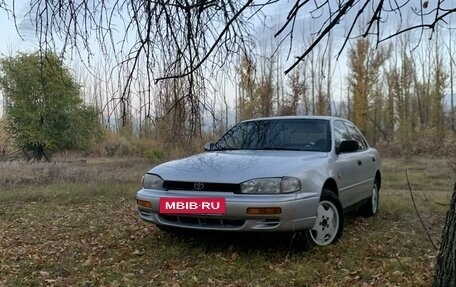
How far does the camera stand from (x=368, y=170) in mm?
5934

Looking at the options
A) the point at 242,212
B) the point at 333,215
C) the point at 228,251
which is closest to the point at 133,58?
the point at 242,212

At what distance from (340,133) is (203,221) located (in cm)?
231

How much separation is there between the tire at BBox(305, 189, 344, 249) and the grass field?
11 cm

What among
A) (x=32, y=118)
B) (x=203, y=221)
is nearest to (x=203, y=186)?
(x=203, y=221)

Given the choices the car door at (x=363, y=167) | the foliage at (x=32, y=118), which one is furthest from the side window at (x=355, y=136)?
the foliage at (x=32, y=118)

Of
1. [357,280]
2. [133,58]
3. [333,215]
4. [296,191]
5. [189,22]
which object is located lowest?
[357,280]

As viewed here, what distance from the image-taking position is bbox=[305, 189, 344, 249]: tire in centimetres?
441

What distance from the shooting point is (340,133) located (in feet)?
18.1

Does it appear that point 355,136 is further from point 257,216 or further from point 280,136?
point 257,216

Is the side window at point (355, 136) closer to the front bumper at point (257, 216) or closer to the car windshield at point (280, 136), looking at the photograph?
the car windshield at point (280, 136)

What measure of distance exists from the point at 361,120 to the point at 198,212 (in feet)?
92.0

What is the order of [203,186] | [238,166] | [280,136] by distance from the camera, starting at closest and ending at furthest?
[203,186]
[238,166]
[280,136]

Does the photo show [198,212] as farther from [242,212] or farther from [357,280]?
[357,280]

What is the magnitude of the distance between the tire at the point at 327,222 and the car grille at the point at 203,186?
92 cm
